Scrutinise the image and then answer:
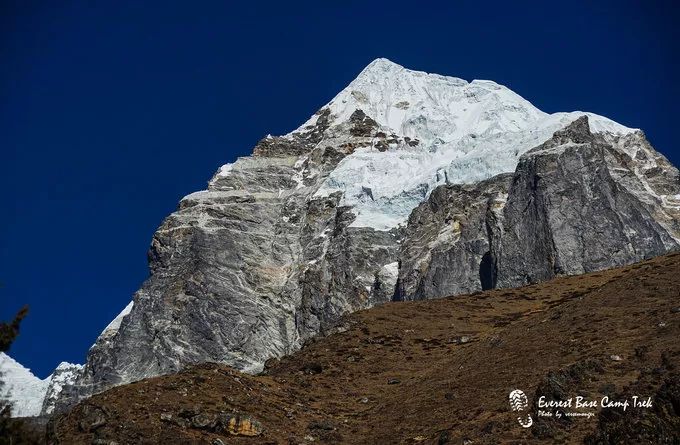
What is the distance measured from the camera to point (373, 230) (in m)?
131

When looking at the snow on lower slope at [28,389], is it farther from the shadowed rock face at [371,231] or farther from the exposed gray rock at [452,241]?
the exposed gray rock at [452,241]

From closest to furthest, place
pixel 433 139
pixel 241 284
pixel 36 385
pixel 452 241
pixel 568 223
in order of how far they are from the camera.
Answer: pixel 568 223, pixel 452 241, pixel 241 284, pixel 433 139, pixel 36 385

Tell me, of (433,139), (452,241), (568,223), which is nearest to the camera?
(568,223)

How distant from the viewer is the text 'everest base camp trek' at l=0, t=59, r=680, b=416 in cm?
9956

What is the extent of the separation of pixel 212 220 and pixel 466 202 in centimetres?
4555

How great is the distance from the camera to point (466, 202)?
118 meters

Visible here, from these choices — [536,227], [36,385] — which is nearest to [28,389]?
[36,385]

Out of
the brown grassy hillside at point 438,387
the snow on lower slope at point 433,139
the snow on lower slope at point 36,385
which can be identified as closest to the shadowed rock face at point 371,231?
the snow on lower slope at point 433,139

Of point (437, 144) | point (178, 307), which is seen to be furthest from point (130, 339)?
point (437, 144)

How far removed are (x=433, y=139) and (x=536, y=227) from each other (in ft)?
245

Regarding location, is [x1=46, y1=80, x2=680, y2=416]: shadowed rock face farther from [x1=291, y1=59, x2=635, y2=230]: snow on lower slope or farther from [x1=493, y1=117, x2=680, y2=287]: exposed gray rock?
[x1=291, y1=59, x2=635, y2=230]: snow on lower slope

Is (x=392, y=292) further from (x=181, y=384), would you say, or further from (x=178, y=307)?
(x=181, y=384)

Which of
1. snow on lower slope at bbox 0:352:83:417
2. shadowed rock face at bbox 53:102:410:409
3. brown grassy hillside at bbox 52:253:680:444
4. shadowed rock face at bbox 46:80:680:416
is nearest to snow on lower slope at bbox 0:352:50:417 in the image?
snow on lower slope at bbox 0:352:83:417

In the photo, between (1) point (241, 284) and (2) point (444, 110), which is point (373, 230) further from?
(2) point (444, 110)
